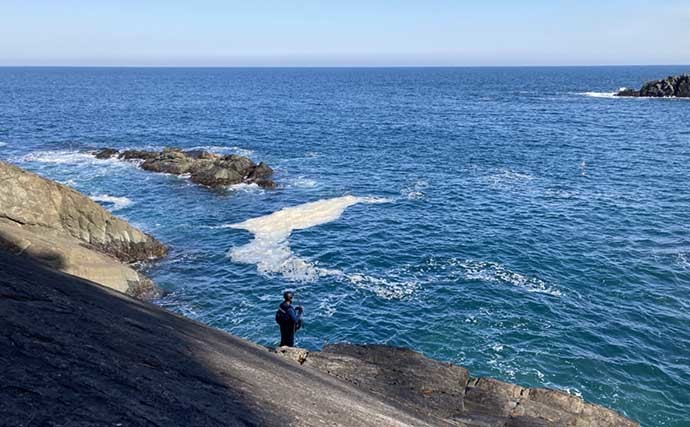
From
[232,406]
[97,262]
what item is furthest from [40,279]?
[97,262]

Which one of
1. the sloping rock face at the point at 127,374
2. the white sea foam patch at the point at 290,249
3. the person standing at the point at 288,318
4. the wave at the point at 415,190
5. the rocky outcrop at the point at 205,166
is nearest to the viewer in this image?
the sloping rock face at the point at 127,374

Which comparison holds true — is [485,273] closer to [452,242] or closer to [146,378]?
[452,242]

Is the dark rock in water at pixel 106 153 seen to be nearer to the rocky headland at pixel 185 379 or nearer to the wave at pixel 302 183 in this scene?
the wave at pixel 302 183

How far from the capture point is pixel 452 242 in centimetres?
3459

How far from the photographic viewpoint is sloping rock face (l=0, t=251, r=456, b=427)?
556cm

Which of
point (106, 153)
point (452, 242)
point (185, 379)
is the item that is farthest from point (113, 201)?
point (185, 379)

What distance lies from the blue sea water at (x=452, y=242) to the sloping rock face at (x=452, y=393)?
17.6 feet

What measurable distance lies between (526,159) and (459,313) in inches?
1540

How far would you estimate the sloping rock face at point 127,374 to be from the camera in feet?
18.2

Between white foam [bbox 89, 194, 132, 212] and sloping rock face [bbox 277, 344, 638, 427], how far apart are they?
3175 cm

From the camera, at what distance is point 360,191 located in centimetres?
4725

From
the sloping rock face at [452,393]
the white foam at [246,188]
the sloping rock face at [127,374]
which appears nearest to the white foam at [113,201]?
the white foam at [246,188]

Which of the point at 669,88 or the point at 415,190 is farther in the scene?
the point at 669,88

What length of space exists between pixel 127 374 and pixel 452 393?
33.6 feet
